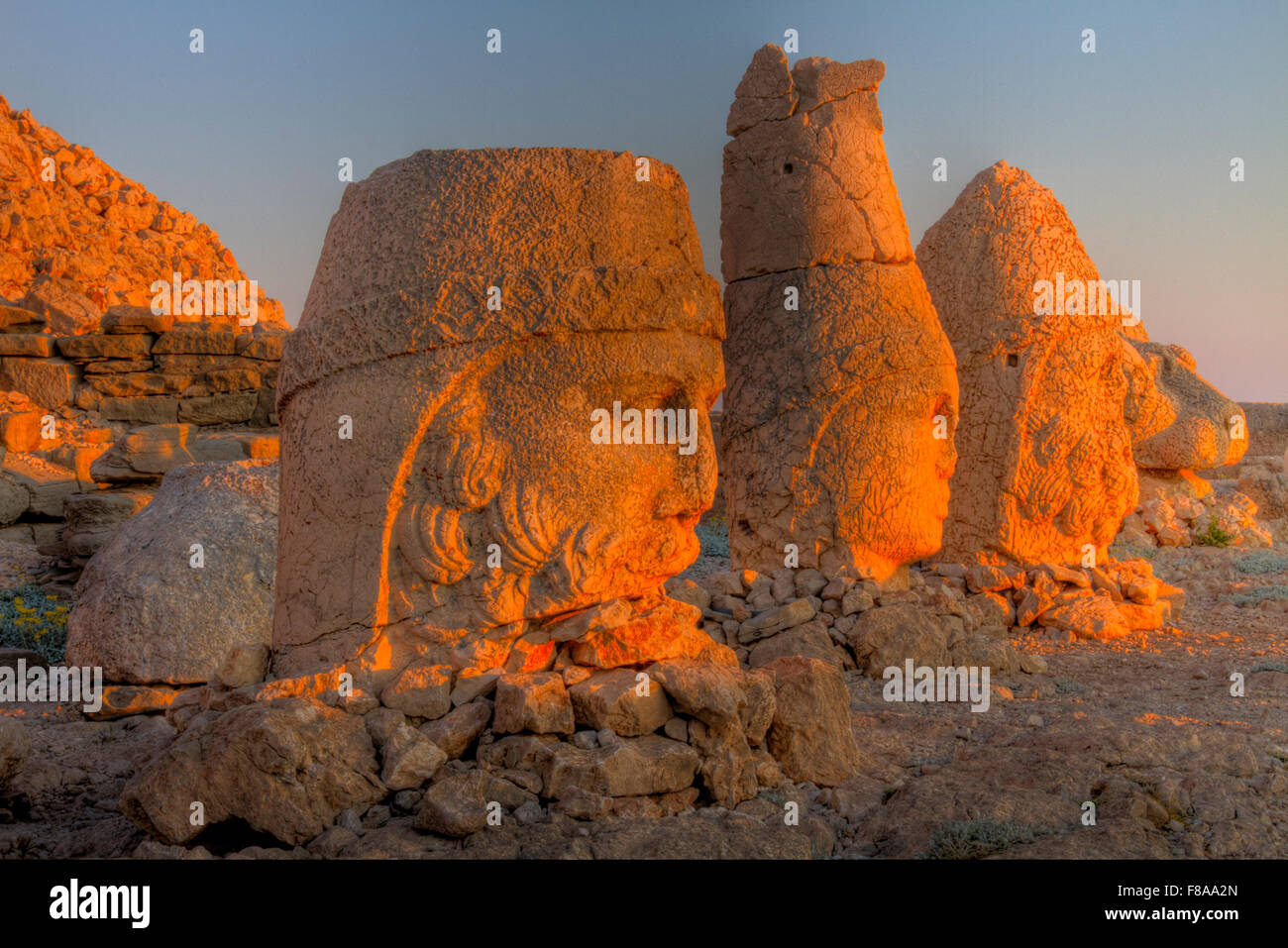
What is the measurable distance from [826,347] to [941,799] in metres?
3.12

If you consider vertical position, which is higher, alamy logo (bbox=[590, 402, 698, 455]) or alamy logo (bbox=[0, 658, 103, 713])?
alamy logo (bbox=[590, 402, 698, 455])

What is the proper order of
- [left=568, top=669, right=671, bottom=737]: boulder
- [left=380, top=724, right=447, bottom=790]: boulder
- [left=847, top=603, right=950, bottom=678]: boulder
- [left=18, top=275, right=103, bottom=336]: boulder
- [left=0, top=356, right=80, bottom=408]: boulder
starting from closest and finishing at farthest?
[left=380, top=724, right=447, bottom=790]: boulder
[left=568, top=669, right=671, bottom=737]: boulder
[left=847, top=603, right=950, bottom=678]: boulder
[left=0, top=356, right=80, bottom=408]: boulder
[left=18, top=275, right=103, bottom=336]: boulder

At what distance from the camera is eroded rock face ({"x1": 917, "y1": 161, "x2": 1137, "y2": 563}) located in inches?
263

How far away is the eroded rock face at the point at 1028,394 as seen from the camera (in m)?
6.67

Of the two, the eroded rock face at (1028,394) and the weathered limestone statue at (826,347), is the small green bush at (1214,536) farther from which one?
the weathered limestone statue at (826,347)

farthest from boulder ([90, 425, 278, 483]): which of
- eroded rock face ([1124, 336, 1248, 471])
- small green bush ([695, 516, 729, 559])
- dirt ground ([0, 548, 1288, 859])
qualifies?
eroded rock face ([1124, 336, 1248, 471])

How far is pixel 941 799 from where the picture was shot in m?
3.09

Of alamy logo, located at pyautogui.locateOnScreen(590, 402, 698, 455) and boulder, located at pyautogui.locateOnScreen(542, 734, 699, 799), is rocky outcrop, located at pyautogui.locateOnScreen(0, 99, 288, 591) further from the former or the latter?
boulder, located at pyautogui.locateOnScreen(542, 734, 699, 799)

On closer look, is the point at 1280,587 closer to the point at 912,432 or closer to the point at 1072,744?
the point at 912,432

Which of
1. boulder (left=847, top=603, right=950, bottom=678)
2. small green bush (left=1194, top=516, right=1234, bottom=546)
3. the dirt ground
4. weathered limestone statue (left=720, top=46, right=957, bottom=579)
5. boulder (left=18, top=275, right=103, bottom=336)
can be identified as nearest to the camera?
the dirt ground

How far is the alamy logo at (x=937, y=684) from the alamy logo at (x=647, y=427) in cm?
221

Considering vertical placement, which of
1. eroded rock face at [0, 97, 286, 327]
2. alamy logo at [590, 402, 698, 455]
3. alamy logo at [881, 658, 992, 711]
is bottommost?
alamy logo at [881, 658, 992, 711]

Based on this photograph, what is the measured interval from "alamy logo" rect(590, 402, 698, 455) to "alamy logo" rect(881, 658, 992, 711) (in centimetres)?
221

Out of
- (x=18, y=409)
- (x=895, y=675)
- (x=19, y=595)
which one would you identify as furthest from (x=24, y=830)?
(x=18, y=409)
